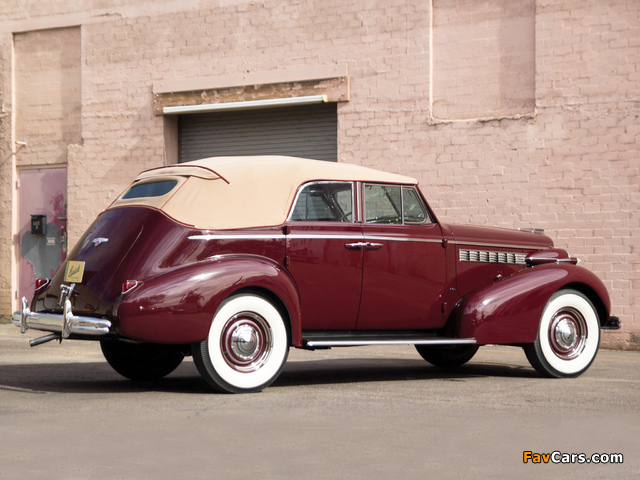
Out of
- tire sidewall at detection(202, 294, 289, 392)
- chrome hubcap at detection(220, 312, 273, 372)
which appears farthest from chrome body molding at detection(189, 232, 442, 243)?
chrome hubcap at detection(220, 312, 273, 372)

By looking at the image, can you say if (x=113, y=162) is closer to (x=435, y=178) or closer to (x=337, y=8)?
(x=337, y=8)

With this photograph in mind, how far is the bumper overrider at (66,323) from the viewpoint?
6.77 metres

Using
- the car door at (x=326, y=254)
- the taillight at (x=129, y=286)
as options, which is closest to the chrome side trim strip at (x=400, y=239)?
the car door at (x=326, y=254)

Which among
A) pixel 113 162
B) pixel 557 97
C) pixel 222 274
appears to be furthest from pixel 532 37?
pixel 222 274

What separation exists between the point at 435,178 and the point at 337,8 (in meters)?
3.22

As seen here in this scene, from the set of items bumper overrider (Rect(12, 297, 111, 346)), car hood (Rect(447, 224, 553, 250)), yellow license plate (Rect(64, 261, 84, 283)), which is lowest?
bumper overrider (Rect(12, 297, 111, 346))

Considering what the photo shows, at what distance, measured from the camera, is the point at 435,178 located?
14.4 m

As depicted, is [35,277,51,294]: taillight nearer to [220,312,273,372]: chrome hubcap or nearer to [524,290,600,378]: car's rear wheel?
[220,312,273,372]: chrome hubcap

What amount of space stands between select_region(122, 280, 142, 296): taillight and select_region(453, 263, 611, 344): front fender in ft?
9.45

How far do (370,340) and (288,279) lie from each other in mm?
922

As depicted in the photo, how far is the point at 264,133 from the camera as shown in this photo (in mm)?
16047

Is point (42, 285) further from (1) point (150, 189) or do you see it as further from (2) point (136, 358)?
(1) point (150, 189)

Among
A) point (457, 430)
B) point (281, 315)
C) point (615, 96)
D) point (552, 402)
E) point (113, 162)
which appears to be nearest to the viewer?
point (457, 430)

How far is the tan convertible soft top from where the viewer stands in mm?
7328
